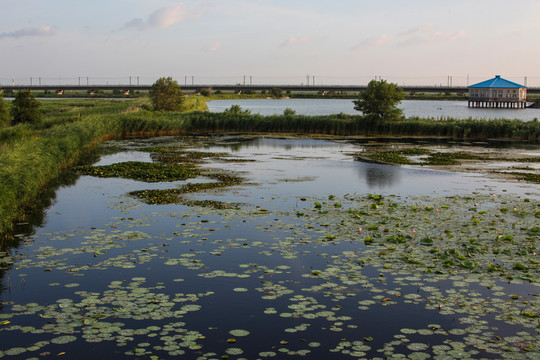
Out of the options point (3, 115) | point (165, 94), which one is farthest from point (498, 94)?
point (3, 115)

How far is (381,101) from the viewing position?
57000mm

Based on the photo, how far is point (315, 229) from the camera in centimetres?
1675

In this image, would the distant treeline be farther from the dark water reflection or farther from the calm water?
the calm water

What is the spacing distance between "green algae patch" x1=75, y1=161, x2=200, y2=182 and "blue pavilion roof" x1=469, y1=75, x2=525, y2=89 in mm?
141003

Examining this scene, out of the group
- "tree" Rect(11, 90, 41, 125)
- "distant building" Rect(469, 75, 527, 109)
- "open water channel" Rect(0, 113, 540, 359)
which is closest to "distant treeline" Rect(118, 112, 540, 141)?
"tree" Rect(11, 90, 41, 125)

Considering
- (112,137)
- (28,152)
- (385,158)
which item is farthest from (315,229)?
(112,137)

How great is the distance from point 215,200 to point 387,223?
22.9ft

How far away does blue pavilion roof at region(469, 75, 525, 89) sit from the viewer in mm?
151000

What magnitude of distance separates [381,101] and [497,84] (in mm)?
112452

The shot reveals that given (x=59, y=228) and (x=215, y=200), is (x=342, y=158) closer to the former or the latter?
(x=215, y=200)

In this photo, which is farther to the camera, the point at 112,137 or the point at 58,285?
the point at 112,137

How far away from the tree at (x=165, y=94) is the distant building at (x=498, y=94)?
105m

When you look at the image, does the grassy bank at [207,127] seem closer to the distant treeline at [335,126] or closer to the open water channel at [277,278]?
the distant treeline at [335,126]

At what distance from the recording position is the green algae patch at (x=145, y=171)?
26.8 m
